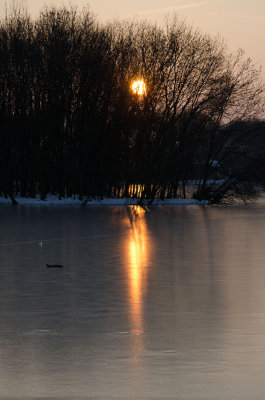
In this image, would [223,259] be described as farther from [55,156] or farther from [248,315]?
[55,156]

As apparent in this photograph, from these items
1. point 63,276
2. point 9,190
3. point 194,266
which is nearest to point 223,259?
point 194,266

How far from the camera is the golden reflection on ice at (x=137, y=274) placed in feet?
31.4

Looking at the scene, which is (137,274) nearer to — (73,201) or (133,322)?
(133,322)

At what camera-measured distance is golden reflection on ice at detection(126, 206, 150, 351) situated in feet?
31.4

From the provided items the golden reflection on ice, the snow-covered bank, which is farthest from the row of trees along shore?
the golden reflection on ice

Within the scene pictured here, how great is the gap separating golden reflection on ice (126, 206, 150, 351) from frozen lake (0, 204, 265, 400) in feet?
0.07

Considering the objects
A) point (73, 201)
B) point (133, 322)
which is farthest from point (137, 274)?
point (73, 201)

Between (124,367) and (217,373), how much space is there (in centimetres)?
78

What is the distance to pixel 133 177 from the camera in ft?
181

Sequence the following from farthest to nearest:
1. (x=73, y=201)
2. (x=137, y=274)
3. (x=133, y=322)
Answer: (x=73, y=201) → (x=137, y=274) → (x=133, y=322)

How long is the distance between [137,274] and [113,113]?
129ft

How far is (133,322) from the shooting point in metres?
10.0

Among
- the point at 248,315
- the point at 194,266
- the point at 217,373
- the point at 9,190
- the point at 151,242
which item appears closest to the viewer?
the point at 217,373

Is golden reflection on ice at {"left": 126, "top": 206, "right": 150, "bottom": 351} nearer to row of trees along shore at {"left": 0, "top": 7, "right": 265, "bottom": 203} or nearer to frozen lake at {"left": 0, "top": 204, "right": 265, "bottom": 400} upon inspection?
frozen lake at {"left": 0, "top": 204, "right": 265, "bottom": 400}
